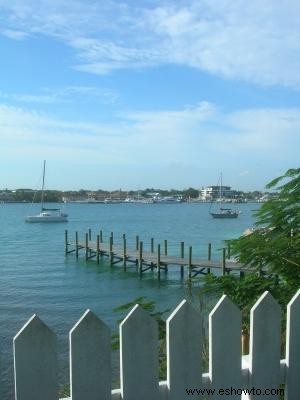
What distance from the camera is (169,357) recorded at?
2.98 m

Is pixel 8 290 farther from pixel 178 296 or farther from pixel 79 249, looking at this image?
pixel 79 249

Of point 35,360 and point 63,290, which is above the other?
point 35,360

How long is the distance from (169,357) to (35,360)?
30.6 inches

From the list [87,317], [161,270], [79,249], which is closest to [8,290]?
[161,270]

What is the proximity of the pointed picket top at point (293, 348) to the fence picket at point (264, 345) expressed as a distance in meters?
0.10

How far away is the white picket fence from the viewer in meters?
2.65

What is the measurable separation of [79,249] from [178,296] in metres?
23.1

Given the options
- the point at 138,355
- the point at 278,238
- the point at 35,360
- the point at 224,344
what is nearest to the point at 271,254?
the point at 278,238

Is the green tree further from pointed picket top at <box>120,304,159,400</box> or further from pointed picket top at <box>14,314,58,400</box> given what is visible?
pointed picket top at <box>14,314,58,400</box>

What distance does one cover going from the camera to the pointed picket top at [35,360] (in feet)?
8.53

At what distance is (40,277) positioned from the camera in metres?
35.6

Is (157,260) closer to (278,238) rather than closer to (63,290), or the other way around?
(63,290)

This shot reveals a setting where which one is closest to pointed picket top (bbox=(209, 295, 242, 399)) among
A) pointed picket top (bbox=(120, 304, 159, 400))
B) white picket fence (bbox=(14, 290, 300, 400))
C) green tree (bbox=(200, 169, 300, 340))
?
white picket fence (bbox=(14, 290, 300, 400))

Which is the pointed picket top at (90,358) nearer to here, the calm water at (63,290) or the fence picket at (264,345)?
the fence picket at (264,345)
